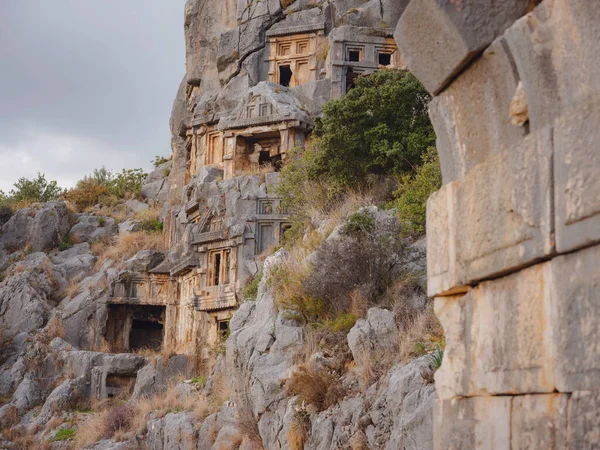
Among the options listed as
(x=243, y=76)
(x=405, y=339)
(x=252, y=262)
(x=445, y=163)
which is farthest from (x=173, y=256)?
(x=445, y=163)

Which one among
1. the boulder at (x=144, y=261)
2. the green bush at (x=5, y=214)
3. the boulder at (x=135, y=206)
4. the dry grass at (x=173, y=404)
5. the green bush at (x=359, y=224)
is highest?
the boulder at (x=135, y=206)

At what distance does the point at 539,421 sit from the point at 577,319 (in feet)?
1.96

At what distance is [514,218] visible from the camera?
173 inches

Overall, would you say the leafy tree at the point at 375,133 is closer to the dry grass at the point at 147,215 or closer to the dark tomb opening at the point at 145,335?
the dark tomb opening at the point at 145,335

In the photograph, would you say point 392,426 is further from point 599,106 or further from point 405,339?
point 599,106

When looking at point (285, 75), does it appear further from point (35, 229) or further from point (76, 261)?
point (35, 229)

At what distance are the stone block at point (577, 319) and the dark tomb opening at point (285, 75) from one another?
36237 millimetres

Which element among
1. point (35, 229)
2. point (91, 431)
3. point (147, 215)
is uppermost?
point (147, 215)

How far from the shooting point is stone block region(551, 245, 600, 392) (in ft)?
12.4

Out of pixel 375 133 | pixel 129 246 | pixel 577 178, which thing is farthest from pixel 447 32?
pixel 129 246

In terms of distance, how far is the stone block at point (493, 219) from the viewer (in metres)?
4.22

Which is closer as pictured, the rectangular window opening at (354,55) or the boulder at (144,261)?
the boulder at (144,261)

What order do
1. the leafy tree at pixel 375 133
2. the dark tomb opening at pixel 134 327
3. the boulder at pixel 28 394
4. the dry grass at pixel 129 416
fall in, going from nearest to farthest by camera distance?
the leafy tree at pixel 375 133 → the dry grass at pixel 129 416 → the boulder at pixel 28 394 → the dark tomb opening at pixel 134 327

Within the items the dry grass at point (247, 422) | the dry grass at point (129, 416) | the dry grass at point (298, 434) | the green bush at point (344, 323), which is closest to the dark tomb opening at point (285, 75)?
the dry grass at point (129, 416)
